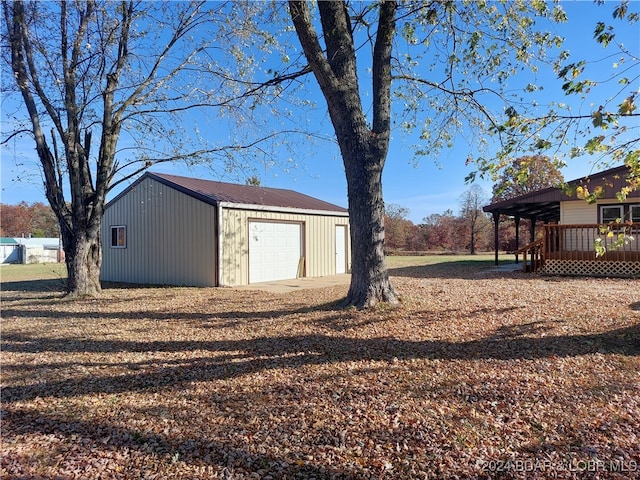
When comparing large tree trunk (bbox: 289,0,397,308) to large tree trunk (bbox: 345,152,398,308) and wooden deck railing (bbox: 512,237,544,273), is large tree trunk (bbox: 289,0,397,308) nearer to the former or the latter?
large tree trunk (bbox: 345,152,398,308)

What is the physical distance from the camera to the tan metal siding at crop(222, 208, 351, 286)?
11758 millimetres

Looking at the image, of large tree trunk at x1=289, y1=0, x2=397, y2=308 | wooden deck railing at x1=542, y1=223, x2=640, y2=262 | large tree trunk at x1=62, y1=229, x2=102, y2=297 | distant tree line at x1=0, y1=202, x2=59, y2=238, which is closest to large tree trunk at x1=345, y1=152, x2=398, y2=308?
large tree trunk at x1=289, y1=0, x2=397, y2=308

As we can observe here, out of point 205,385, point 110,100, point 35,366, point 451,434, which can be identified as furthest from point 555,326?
point 110,100

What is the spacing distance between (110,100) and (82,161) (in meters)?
1.57

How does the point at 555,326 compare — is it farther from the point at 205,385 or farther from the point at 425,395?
the point at 205,385

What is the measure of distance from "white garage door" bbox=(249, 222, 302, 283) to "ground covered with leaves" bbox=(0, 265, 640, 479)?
5849mm

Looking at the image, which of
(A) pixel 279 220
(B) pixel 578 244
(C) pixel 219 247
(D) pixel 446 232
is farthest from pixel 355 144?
(D) pixel 446 232

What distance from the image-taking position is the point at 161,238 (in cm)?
1298

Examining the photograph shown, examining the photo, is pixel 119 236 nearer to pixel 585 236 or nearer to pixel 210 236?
pixel 210 236

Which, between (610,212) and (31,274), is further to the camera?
(31,274)

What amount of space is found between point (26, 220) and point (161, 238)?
149 feet

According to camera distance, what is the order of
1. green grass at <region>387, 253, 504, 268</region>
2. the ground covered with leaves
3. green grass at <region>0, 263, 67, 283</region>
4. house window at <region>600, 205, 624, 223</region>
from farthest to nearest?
green grass at <region>387, 253, 504, 268</region> → green grass at <region>0, 263, 67, 283</region> → house window at <region>600, 205, 624, 223</region> → the ground covered with leaves

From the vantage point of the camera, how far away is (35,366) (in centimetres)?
448

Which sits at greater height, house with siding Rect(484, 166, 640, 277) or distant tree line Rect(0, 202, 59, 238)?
distant tree line Rect(0, 202, 59, 238)
